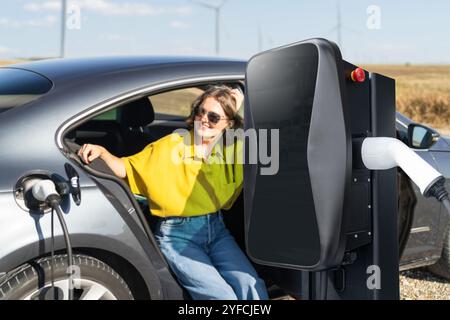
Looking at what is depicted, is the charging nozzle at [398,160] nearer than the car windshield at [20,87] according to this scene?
Yes

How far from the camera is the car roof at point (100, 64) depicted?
9.00ft

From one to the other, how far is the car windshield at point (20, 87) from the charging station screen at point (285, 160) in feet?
2.90

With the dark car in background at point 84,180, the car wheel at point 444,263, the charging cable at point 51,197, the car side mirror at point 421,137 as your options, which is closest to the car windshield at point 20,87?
the dark car in background at point 84,180

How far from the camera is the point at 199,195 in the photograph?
2.84 meters

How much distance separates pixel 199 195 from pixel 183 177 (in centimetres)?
11

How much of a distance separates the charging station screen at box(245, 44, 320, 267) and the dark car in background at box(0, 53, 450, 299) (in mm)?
468

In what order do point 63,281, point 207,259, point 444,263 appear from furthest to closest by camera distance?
point 444,263
point 207,259
point 63,281

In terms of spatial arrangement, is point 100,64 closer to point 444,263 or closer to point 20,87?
point 20,87

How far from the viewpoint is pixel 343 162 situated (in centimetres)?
217

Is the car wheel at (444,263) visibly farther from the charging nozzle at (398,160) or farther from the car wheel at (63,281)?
the car wheel at (63,281)

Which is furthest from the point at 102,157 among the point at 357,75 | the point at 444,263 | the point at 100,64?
the point at 444,263

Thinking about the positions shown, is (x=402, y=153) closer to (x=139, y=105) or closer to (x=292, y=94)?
(x=292, y=94)
